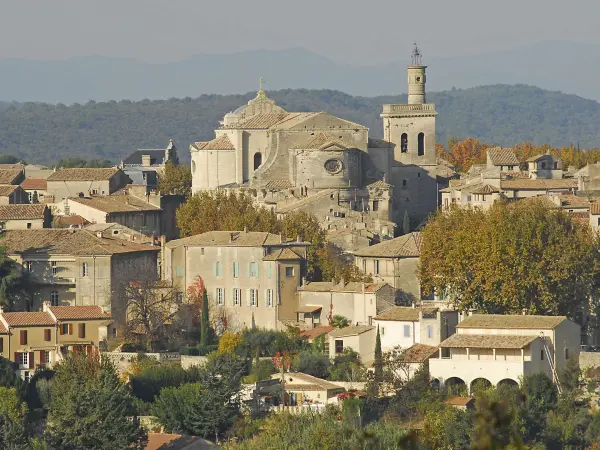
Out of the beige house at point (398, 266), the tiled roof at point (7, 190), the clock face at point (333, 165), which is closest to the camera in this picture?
the beige house at point (398, 266)

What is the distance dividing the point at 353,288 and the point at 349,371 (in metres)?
6.42

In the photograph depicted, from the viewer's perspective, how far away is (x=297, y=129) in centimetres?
8462

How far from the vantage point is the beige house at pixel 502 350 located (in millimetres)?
54438

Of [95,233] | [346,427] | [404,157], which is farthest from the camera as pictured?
[404,157]

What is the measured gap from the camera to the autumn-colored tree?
198ft

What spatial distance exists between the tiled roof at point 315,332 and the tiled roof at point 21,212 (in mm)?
15430

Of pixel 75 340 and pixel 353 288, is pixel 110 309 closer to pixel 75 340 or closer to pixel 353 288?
pixel 75 340

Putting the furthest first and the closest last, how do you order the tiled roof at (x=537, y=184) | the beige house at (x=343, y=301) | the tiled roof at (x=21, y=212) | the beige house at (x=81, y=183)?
1. the beige house at (x=81, y=183)
2. the tiled roof at (x=537, y=184)
3. the tiled roof at (x=21, y=212)
4. the beige house at (x=343, y=301)

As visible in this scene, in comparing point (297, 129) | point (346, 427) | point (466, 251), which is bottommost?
point (346, 427)

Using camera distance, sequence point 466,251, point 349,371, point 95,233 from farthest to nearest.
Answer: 1. point 95,233
2. point 466,251
3. point 349,371

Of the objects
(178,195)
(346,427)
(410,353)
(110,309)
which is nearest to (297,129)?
(178,195)

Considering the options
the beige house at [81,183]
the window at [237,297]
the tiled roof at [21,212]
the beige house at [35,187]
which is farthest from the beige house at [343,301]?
the beige house at [35,187]

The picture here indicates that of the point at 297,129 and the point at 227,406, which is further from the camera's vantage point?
the point at 297,129

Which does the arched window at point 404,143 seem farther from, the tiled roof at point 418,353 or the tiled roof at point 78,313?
the tiled roof at point 418,353
